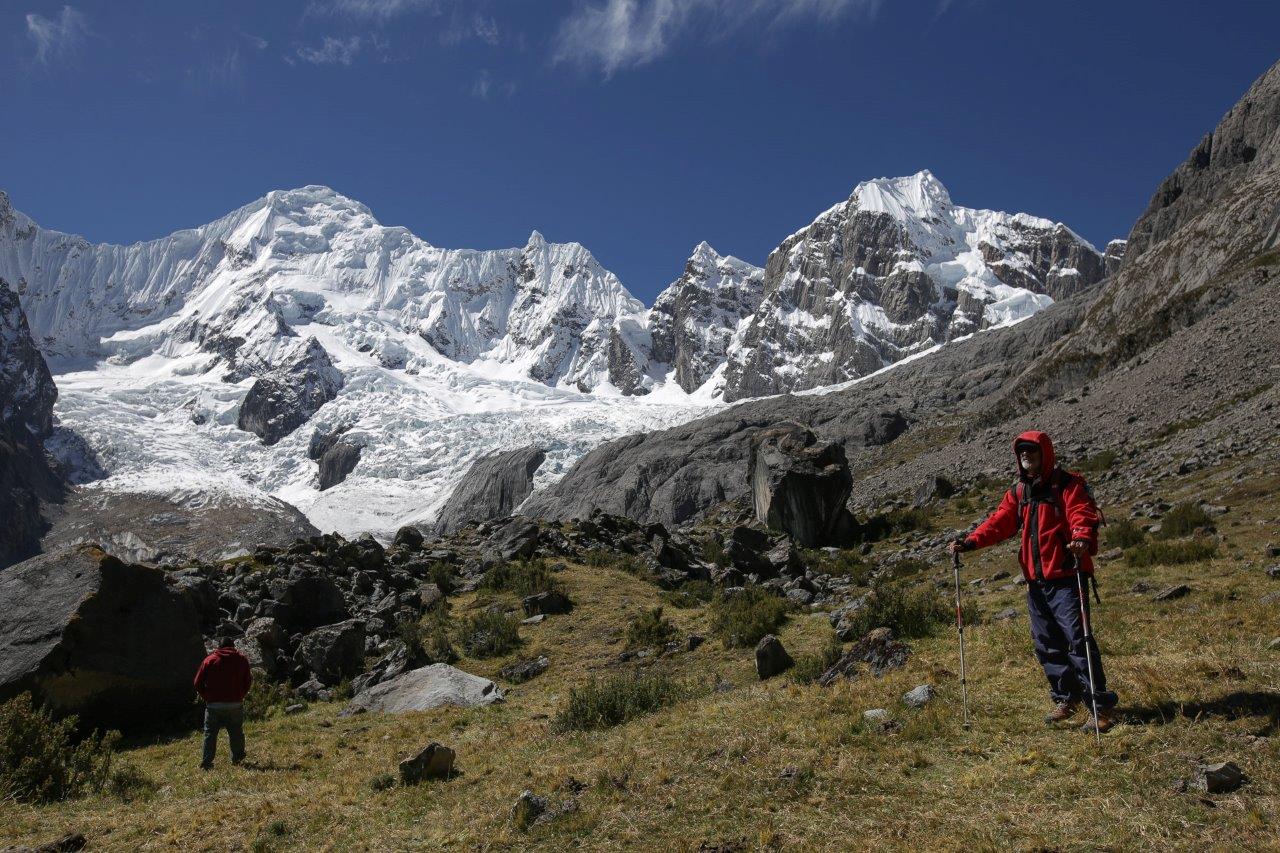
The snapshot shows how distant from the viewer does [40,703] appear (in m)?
11.7

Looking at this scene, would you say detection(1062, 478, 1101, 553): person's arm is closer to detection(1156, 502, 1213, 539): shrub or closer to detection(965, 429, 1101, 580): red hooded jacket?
detection(965, 429, 1101, 580): red hooded jacket

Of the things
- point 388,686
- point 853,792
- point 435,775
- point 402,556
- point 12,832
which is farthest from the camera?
point 402,556

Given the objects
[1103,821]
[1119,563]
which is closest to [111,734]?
[1103,821]

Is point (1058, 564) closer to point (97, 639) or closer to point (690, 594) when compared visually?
point (690, 594)

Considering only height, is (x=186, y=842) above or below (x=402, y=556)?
below

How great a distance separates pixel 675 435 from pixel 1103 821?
107907mm

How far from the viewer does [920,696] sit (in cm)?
867

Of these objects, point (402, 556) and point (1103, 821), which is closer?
point (1103, 821)

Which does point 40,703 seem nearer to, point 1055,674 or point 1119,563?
point 1055,674

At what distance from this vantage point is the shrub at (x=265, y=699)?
14281mm

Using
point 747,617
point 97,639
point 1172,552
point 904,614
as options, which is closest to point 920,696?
point 904,614

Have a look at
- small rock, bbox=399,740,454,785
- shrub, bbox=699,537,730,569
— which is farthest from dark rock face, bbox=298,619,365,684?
shrub, bbox=699,537,730,569

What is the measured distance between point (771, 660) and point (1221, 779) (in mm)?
6611

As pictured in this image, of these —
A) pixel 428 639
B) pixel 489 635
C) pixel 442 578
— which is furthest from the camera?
pixel 442 578
